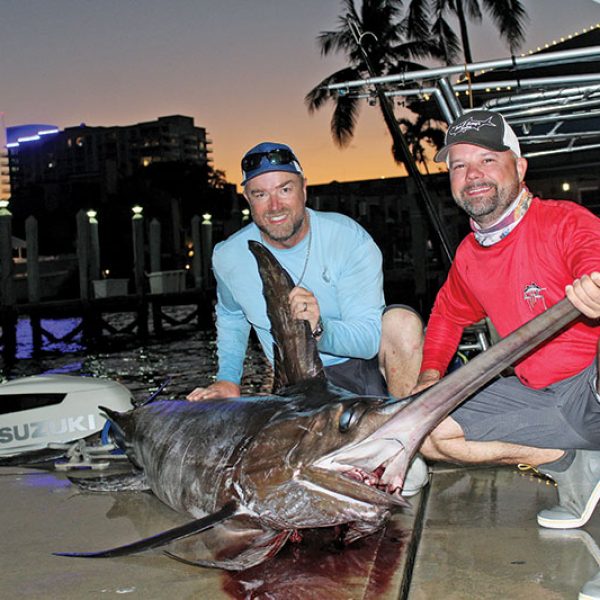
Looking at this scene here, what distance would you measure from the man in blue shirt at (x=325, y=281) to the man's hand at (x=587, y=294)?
1.47 metres

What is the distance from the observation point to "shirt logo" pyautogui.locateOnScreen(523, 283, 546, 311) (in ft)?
9.20

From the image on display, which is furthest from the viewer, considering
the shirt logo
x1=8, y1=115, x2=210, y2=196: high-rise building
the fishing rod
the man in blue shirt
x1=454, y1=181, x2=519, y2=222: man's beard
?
x1=8, y1=115, x2=210, y2=196: high-rise building

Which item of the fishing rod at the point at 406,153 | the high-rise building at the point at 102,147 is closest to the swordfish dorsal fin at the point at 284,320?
the fishing rod at the point at 406,153

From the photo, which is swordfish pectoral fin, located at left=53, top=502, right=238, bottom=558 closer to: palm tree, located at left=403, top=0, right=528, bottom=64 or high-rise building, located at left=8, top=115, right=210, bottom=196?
palm tree, located at left=403, top=0, right=528, bottom=64

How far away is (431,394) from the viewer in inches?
80.8

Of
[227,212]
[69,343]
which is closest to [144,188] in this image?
[227,212]

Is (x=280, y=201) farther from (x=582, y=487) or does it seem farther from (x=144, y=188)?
(x=144, y=188)

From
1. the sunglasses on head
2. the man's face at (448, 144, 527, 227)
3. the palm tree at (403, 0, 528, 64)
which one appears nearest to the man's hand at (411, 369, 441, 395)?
the man's face at (448, 144, 527, 227)

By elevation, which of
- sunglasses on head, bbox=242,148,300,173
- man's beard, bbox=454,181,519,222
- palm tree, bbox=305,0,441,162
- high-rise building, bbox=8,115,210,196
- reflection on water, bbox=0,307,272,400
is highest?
high-rise building, bbox=8,115,210,196

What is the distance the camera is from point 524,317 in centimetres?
288

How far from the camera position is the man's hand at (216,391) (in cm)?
350

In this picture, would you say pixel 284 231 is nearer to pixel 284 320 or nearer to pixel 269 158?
pixel 269 158

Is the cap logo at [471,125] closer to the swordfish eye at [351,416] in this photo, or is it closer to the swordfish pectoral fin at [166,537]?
the swordfish eye at [351,416]

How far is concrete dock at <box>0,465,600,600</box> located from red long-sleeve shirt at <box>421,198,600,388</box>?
1.82 ft
